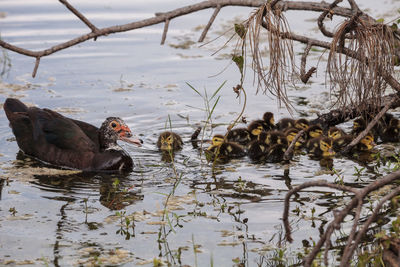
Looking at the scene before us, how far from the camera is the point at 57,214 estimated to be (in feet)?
17.1

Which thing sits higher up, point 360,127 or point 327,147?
point 360,127

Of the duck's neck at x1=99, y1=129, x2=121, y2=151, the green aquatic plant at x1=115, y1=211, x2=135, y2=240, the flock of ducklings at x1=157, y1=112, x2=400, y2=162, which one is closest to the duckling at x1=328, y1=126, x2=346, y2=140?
the flock of ducklings at x1=157, y1=112, x2=400, y2=162

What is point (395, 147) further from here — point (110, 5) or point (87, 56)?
point (110, 5)

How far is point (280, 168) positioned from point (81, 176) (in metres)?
1.70

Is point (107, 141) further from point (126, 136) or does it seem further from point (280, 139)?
point (280, 139)

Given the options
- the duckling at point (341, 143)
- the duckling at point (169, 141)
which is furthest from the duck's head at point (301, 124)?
the duckling at point (169, 141)

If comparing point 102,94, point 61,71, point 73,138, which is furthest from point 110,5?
point 73,138

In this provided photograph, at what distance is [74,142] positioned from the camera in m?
6.62

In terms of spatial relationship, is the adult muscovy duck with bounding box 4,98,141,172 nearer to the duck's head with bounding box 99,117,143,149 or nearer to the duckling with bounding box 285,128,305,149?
the duck's head with bounding box 99,117,143,149

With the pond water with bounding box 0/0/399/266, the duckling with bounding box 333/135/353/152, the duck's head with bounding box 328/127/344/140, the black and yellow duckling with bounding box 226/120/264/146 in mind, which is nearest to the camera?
the pond water with bounding box 0/0/399/266

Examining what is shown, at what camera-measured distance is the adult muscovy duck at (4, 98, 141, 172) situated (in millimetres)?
6523

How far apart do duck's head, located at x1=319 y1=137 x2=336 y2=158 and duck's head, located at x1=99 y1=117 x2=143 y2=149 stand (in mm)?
1619

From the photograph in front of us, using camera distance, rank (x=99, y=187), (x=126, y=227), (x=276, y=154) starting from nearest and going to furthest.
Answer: (x=126, y=227) → (x=99, y=187) → (x=276, y=154)

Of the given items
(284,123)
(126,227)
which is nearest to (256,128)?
(284,123)
